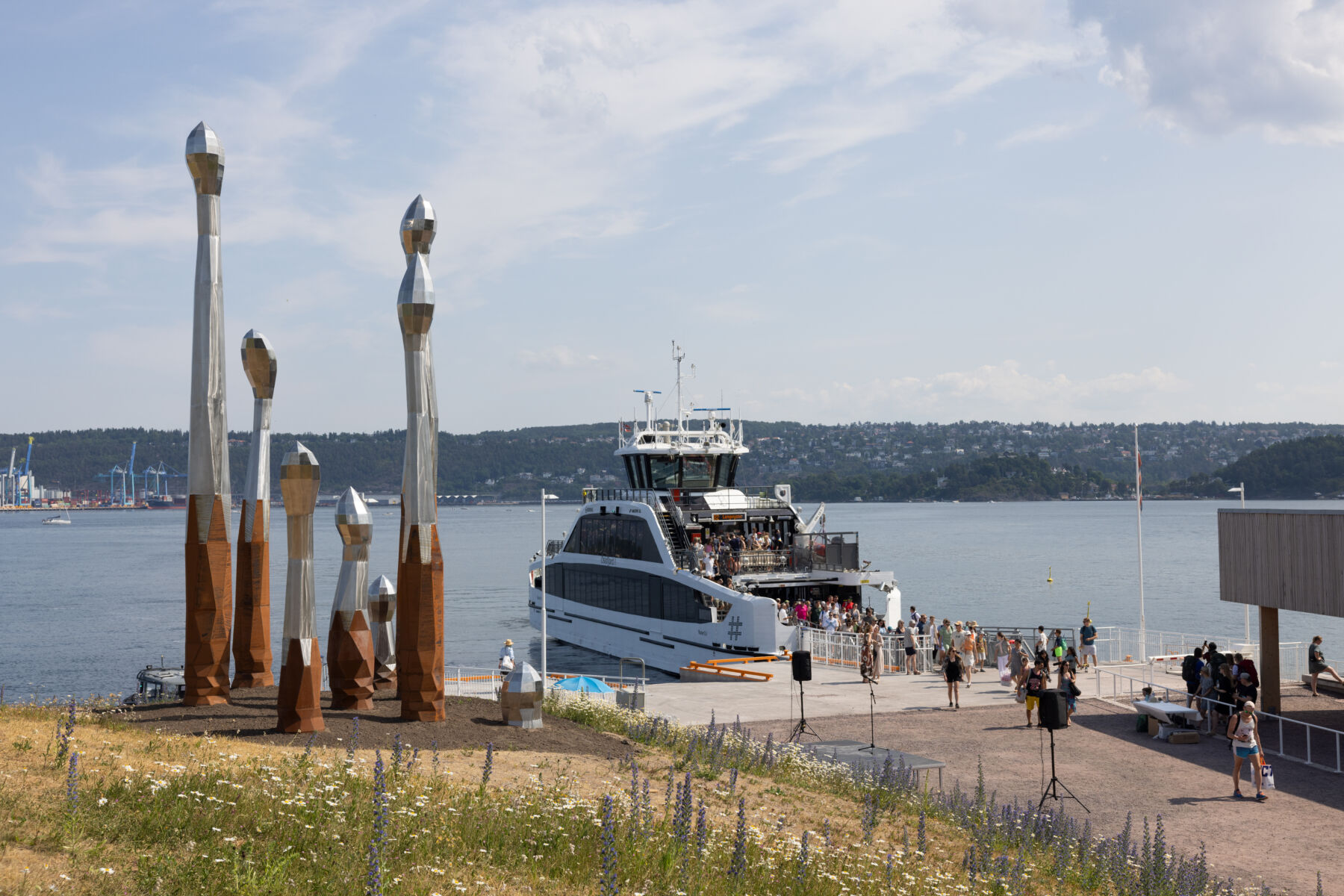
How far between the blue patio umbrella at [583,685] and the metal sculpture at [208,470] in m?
7.04

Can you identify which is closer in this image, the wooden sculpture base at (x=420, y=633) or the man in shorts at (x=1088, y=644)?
the wooden sculpture base at (x=420, y=633)

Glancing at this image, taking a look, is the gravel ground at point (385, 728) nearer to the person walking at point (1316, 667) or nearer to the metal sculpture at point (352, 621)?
the metal sculpture at point (352, 621)

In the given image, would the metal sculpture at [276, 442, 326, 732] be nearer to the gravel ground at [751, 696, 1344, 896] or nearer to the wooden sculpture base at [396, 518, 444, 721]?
the wooden sculpture base at [396, 518, 444, 721]

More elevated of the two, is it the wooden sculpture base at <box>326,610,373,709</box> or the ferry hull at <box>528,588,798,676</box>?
the wooden sculpture base at <box>326,610,373,709</box>

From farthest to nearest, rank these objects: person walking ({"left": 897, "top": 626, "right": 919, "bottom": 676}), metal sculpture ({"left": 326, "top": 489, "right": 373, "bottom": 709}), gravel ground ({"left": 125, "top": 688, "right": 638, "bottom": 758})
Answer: person walking ({"left": 897, "top": 626, "right": 919, "bottom": 676}) → metal sculpture ({"left": 326, "top": 489, "right": 373, "bottom": 709}) → gravel ground ({"left": 125, "top": 688, "right": 638, "bottom": 758})

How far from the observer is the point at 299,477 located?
46.3ft

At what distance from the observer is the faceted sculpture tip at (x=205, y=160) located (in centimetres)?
1588

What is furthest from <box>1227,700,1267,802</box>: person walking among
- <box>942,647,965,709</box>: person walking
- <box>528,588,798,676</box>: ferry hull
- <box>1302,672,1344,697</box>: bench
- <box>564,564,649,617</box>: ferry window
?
<box>564,564,649,617</box>: ferry window

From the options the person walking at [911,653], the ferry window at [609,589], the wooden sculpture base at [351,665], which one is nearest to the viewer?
the wooden sculpture base at [351,665]

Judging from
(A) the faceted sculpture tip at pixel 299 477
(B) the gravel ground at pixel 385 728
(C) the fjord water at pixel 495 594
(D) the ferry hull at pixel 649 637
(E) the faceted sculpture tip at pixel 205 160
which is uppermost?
(E) the faceted sculpture tip at pixel 205 160

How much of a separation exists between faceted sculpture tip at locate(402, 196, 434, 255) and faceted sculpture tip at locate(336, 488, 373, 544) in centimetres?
385

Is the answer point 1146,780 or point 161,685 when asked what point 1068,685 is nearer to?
point 1146,780

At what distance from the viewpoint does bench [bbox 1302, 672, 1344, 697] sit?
21.6 m

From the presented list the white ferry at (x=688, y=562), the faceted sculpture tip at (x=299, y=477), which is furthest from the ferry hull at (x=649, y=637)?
the faceted sculpture tip at (x=299, y=477)
